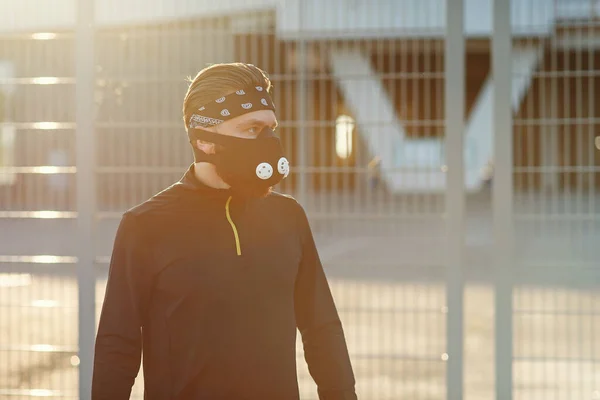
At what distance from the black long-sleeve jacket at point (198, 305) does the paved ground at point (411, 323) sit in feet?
7.24

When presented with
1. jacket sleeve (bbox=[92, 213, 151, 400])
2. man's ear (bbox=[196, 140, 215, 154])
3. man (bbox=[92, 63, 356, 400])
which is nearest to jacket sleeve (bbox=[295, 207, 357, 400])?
man (bbox=[92, 63, 356, 400])

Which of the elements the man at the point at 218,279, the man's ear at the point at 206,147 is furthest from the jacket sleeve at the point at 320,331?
the man's ear at the point at 206,147

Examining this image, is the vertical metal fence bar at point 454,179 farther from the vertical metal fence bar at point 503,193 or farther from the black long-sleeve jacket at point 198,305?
the black long-sleeve jacket at point 198,305

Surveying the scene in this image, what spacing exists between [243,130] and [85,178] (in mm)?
2783

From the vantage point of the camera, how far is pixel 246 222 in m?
2.65

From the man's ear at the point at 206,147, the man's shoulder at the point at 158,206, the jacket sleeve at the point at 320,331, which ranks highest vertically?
the man's ear at the point at 206,147

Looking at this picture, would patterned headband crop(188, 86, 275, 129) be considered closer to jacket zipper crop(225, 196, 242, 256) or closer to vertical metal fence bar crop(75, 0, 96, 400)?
jacket zipper crop(225, 196, 242, 256)

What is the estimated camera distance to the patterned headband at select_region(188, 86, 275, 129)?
2.64 meters

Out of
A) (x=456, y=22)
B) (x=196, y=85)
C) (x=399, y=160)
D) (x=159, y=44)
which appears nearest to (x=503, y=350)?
(x=399, y=160)

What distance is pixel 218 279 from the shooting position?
8.38ft

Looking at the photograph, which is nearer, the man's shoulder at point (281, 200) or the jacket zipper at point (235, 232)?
the jacket zipper at point (235, 232)

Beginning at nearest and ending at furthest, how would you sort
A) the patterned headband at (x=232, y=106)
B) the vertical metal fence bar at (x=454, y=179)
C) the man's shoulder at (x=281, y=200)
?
the patterned headband at (x=232, y=106), the man's shoulder at (x=281, y=200), the vertical metal fence bar at (x=454, y=179)

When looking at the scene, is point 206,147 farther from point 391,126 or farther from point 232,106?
point 391,126

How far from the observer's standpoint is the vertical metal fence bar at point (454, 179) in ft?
16.3
